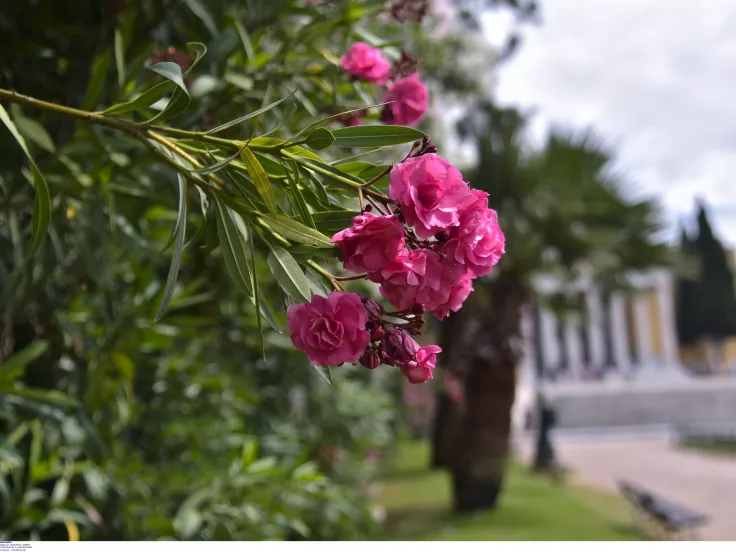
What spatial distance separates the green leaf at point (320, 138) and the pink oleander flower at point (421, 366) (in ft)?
0.72

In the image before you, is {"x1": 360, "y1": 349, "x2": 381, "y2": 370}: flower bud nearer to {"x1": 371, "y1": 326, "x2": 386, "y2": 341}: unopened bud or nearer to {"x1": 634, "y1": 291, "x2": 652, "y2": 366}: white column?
{"x1": 371, "y1": 326, "x2": 386, "y2": 341}: unopened bud

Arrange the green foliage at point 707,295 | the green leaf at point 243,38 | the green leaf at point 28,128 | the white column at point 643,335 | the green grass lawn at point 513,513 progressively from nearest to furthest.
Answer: the green leaf at point 28,128, the green leaf at point 243,38, the green grass lawn at point 513,513, the green foliage at point 707,295, the white column at point 643,335

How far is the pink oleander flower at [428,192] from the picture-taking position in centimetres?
58

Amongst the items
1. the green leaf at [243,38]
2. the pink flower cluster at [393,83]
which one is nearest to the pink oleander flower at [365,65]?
the pink flower cluster at [393,83]

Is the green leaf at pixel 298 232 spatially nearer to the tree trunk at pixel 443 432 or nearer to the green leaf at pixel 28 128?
the green leaf at pixel 28 128

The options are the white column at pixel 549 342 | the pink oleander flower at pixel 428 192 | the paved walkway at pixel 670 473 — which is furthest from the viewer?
the white column at pixel 549 342

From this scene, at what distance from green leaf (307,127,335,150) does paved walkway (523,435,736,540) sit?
17.8 ft

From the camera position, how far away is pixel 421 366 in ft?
2.03

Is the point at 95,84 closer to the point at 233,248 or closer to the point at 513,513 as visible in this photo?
the point at 233,248

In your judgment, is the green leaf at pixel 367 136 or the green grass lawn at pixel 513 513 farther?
the green grass lawn at pixel 513 513

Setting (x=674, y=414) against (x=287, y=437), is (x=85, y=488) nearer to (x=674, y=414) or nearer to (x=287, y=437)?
(x=287, y=437)

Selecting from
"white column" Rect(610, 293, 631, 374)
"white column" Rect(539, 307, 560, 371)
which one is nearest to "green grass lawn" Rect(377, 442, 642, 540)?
"white column" Rect(539, 307, 560, 371)

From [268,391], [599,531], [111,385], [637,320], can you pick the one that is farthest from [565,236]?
[637,320]

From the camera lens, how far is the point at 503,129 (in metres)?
5.29
